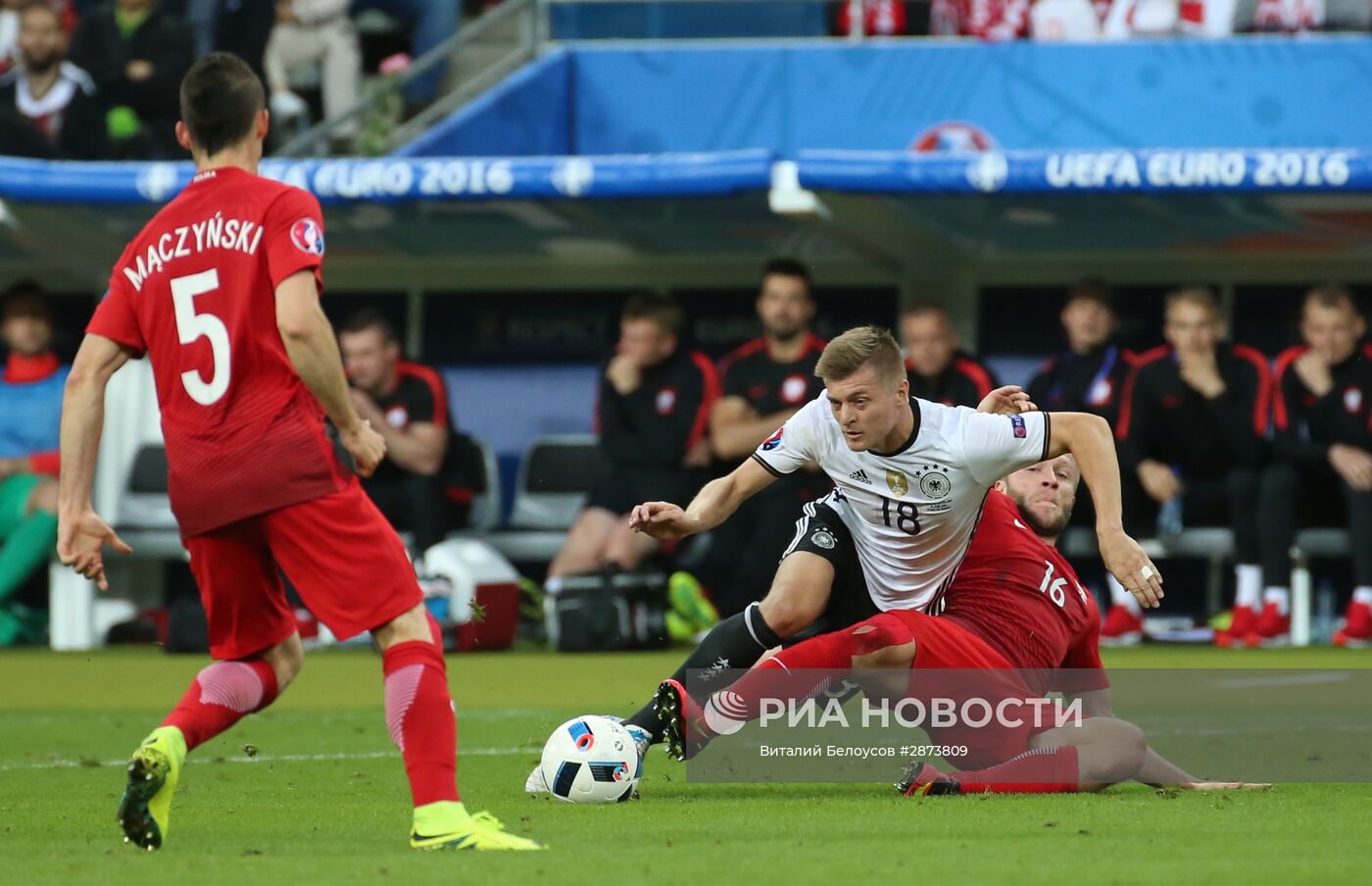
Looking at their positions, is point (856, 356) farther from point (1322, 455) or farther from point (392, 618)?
point (1322, 455)

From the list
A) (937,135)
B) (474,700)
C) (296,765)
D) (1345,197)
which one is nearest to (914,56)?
(937,135)

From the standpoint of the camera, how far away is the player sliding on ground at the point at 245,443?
495 cm

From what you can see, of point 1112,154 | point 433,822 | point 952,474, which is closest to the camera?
point 433,822

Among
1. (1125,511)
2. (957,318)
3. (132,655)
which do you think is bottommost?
(132,655)

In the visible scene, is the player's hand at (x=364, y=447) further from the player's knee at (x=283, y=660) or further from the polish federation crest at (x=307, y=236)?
the player's knee at (x=283, y=660)

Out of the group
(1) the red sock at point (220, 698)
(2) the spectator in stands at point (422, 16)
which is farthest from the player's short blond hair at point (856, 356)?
(2) the spectator in stands at point (422, 16)

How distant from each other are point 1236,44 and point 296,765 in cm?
893

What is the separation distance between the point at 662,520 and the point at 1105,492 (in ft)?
4.07

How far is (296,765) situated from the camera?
746cm

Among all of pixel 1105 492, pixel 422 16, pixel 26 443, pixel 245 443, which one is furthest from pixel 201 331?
pixel 422 16

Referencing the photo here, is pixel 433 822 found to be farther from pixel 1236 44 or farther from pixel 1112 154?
pixel 1236 44

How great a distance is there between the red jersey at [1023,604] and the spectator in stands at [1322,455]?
5760mm

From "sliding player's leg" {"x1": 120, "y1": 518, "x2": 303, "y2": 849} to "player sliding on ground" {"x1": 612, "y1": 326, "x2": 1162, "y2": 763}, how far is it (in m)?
1.08

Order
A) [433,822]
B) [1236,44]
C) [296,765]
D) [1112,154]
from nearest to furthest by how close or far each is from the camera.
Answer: [433,822] < [296,765] < [1112,154] < [1236,44]
